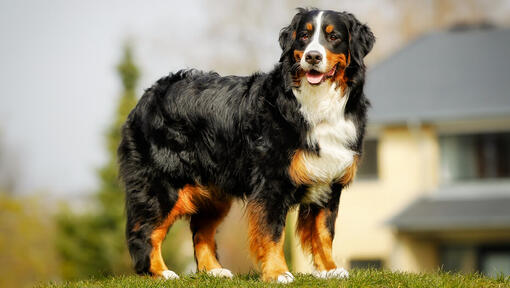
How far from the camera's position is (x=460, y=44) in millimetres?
26516

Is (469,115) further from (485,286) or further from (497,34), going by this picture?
(485,286)

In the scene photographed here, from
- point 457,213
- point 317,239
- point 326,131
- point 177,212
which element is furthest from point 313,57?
point 457,213

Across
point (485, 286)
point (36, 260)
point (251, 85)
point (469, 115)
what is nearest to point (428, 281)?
point (485, 286)

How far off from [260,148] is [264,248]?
85 cm

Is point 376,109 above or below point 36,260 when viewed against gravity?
above

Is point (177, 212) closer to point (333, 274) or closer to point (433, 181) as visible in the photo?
point (333, 274)

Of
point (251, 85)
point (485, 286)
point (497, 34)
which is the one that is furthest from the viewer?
point (497, 34)

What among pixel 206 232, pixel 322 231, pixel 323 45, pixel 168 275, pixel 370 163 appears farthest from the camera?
pixel 370 163

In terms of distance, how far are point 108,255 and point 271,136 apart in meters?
16.9

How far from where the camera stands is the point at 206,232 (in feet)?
25.6

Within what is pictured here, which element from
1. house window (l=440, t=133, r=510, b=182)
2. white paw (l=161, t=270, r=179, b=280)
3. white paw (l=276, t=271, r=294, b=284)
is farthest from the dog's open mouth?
house window (l=440, t=133, r=510, b=182)

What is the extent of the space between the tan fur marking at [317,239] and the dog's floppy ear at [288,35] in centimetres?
143

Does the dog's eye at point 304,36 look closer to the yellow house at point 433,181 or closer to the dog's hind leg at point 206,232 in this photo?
the dog's hind leg at point 206,232

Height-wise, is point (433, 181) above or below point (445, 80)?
below
